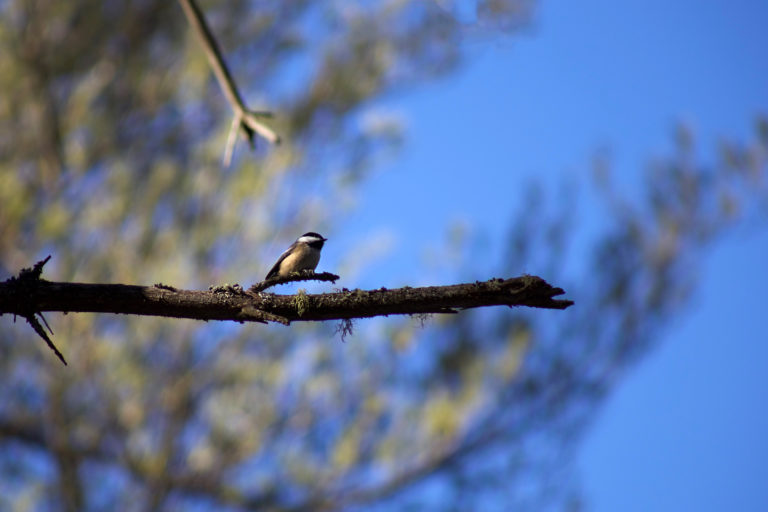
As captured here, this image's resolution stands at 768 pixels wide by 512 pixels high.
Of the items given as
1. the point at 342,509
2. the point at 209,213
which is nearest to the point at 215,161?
the point at 209,213

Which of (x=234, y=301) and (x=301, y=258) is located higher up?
(x=301, y=258)

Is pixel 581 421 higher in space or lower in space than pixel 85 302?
higher

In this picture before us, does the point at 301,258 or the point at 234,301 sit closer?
the point at 234,301

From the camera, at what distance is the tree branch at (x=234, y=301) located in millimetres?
1750

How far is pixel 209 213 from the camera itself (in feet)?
19.5

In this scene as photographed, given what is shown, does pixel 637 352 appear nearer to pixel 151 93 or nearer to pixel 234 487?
→ pixel 234 487

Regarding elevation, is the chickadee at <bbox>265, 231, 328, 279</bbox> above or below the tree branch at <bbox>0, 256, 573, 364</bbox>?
above

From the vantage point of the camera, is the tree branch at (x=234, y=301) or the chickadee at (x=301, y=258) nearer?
the tree branch at (x=234, y=301)

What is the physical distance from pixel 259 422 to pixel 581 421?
8.02 ft

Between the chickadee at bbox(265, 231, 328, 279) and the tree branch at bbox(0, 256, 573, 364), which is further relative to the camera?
the chickadee at bbox(265, 231, 328, 279)

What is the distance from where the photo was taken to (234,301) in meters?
1.83

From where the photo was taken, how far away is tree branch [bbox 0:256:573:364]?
1.75 meters

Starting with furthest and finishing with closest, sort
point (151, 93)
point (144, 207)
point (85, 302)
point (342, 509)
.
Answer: point (151, 93), point (144, 207), point (342, 509), point (85, 302)

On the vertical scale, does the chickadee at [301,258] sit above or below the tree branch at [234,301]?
above
